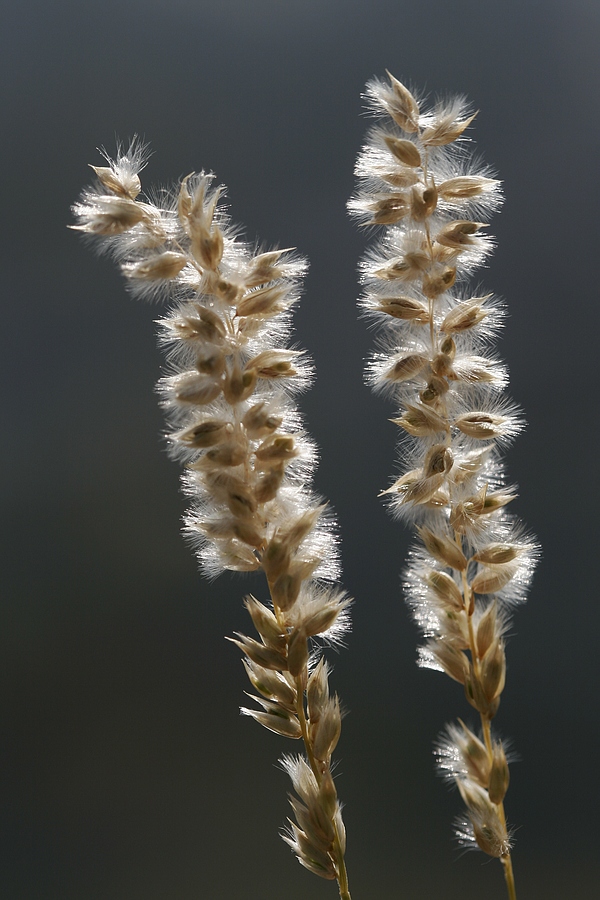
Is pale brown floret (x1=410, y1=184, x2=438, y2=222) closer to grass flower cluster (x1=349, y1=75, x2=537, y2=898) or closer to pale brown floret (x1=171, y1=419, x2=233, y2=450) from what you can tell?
grass flower cluster (x1=349, y1=75, x2=537, y2=898)

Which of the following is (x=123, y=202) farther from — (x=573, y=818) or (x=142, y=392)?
(x=573, y=818)

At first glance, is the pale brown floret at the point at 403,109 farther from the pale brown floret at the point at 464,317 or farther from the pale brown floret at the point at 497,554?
the pale brown floret at the point at 497,554

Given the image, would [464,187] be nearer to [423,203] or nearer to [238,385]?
[423,203]

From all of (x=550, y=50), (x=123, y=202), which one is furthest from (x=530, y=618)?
(x=123, y=202)

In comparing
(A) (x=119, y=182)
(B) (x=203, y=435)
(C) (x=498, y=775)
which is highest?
(A) (x=119, y=182)

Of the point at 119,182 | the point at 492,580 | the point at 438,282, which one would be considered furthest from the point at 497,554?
the point at 119,182
